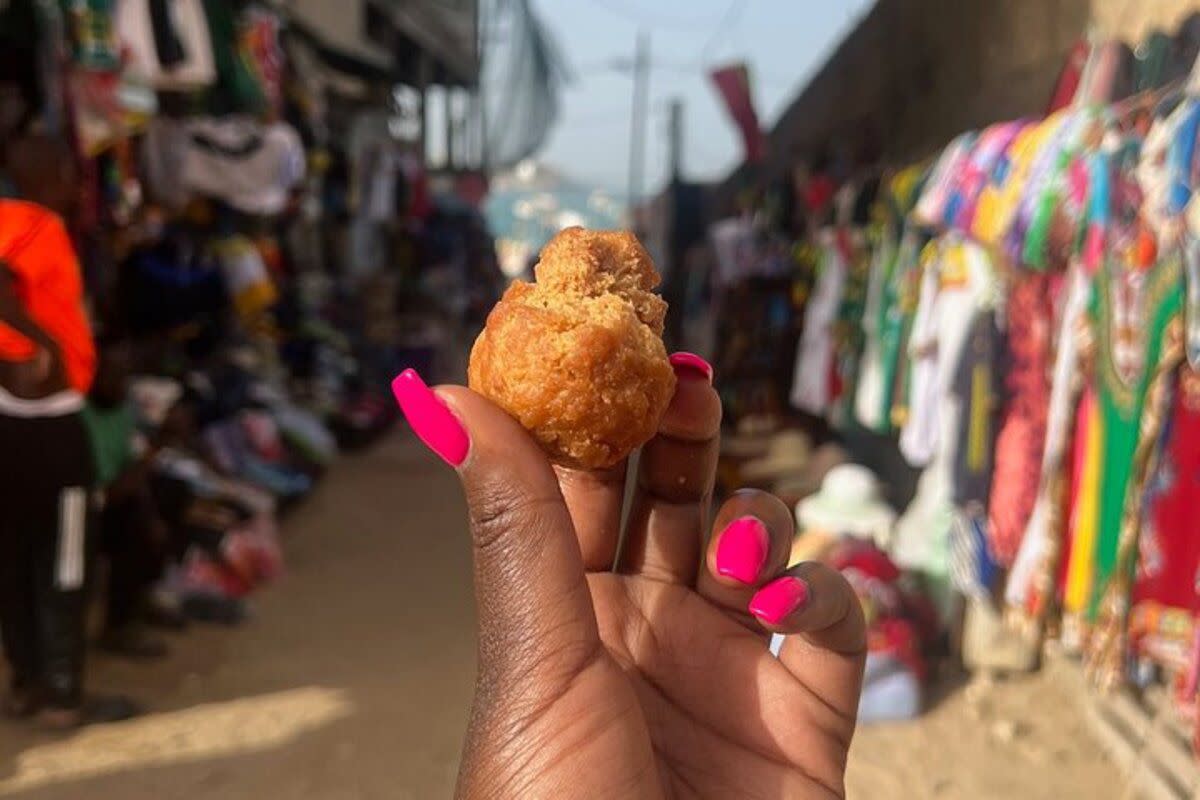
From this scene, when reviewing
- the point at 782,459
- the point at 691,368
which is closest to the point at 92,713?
the point at 691,368

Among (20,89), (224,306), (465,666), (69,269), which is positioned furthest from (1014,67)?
(224,306)

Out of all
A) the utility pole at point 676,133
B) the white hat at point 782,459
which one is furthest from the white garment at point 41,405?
the utility pole at point 676,133

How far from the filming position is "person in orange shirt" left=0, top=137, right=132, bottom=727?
3277 mm

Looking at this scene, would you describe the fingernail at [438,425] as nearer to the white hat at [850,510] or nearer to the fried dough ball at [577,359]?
the fried dough ball at [577,359]

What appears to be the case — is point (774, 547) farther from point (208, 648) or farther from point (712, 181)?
point (712, 181)

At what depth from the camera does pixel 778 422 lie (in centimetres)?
716

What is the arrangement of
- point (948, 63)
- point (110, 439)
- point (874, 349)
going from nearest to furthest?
point (110, 439) < point (874, 349) < point (948, 63)

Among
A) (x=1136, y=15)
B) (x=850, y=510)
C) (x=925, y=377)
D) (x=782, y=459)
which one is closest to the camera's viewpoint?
(x=1136, y=15)

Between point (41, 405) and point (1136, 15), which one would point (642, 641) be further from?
point (1136, 15)

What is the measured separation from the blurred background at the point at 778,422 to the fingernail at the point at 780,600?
5.33ft

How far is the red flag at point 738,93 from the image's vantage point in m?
8.63

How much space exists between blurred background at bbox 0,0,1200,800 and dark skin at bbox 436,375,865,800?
1.58 metres

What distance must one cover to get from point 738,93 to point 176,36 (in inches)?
199

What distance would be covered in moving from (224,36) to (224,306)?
1.72m
